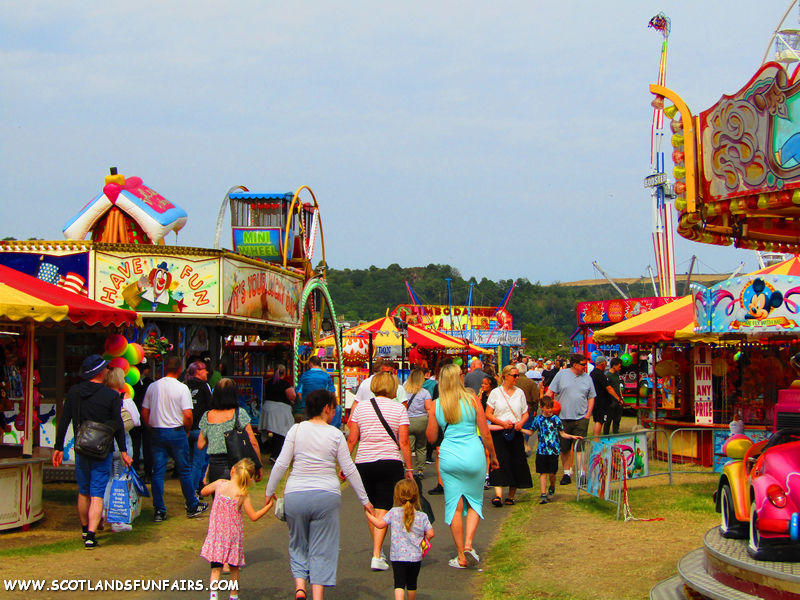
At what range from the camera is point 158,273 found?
1156 cm

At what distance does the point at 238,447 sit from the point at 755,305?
675cm

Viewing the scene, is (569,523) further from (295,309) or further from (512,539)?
(295,309)

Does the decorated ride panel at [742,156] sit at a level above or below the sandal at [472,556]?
above

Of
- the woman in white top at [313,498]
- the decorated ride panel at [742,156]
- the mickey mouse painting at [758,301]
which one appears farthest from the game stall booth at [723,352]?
the woman in white top at [313,498]

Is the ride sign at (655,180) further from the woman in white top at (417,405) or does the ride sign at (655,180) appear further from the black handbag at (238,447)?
the black handbag at (238,447)

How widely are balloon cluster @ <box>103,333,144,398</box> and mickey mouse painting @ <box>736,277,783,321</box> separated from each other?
7.66 m

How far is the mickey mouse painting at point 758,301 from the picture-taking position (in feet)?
32.4

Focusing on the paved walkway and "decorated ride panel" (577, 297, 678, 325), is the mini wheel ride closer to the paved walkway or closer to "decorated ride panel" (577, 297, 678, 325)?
the paved walkway

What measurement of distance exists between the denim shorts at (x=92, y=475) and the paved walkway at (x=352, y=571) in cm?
122

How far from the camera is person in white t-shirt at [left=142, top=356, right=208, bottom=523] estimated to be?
8805 millimetres

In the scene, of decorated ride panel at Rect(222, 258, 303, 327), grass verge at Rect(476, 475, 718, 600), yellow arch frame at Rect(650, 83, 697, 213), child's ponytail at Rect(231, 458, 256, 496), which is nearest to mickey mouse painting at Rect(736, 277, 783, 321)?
grass verge at Rect(476, 475, 718, 600)

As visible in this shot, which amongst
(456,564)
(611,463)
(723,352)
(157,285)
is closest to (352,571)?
(456,564)

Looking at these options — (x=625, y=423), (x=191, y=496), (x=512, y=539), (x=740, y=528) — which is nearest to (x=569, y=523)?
(x=512, y=539)

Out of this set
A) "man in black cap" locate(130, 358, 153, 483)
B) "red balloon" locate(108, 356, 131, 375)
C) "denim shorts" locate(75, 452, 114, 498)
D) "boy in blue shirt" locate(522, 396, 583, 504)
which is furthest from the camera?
"boy in blue shirt" locate(522, 396, 583, 504)
